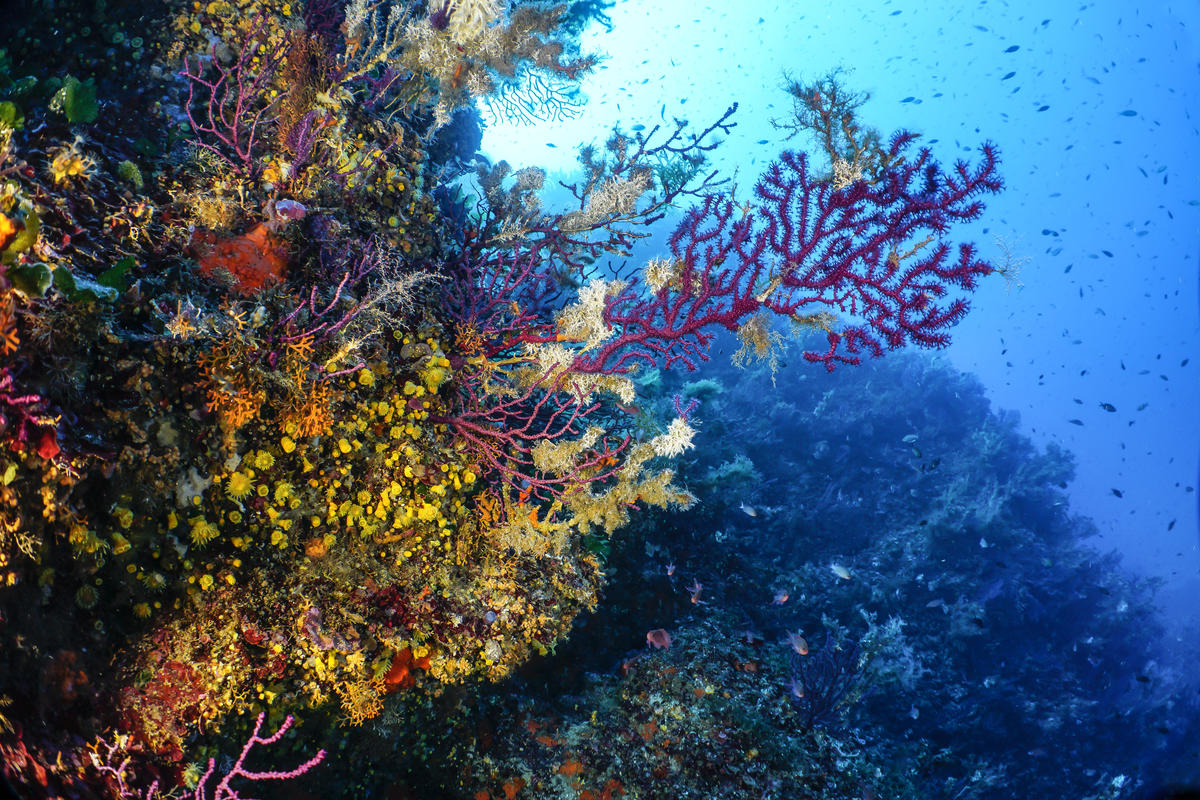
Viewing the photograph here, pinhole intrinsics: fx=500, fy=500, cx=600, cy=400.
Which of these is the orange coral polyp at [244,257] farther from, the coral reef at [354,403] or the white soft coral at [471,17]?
the white soft coral at [471,17]

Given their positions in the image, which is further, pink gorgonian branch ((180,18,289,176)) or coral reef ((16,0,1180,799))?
pink gorgonian branch ((180,18,289,176))

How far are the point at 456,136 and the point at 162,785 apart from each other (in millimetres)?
7917

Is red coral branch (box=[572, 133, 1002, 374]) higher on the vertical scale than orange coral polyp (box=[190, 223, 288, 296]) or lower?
higher

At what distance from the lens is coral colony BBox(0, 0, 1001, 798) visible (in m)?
2.41

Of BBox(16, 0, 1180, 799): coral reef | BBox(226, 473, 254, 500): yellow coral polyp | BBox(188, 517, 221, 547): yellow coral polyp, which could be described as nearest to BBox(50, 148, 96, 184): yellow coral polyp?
BBox(16, 0, 1180, 799): coral reef

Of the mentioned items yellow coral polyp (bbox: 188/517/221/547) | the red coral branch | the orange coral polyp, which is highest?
the red coral branch

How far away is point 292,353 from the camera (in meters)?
3.25

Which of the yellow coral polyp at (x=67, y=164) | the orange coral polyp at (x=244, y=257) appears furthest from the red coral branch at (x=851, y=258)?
the yellow coral polyp at (x=67, y=164)

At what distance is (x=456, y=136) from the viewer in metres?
7.69

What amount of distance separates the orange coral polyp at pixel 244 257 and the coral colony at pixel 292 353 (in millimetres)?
18

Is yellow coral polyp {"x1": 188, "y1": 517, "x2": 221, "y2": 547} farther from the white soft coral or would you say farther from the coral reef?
the white soft coral

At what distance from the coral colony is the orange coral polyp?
2cm

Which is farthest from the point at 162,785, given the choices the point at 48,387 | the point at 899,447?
the point at 899,447

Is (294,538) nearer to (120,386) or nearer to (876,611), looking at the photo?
(120,386)
